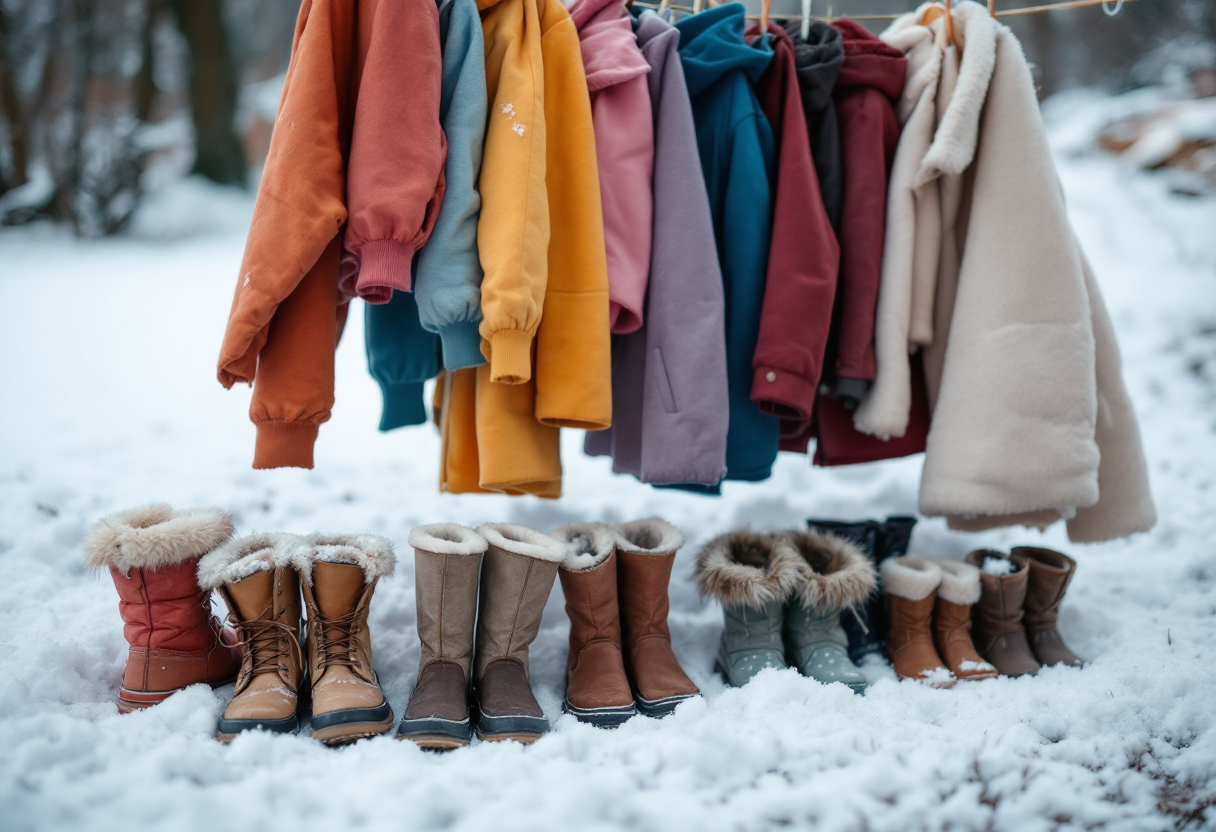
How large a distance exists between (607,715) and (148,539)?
101 centimetres

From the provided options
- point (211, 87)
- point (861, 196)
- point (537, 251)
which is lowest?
point (537, 251)

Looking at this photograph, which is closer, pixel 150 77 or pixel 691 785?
pixel 691 785

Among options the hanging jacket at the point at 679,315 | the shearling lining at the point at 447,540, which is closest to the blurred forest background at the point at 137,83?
the hanging jacket at the point at 679,315

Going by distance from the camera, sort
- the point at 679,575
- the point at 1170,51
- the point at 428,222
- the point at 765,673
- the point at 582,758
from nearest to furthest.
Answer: the point at 582,758
the point at 428,222
the point at 765,673
the point at 679,575
the point at 1170,51

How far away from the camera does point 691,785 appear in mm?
1223

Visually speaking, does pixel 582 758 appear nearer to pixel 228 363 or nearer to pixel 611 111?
pixel 228 363

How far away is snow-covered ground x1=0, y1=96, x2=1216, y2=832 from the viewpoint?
1.15 m

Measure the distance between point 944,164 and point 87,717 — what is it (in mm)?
2254

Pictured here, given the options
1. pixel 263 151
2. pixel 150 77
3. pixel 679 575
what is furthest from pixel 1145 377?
pixel 263 151

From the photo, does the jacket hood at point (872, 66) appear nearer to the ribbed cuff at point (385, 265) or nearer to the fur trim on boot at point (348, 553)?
the ribbed cuff at point (385, 265)

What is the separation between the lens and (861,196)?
6.09 ft

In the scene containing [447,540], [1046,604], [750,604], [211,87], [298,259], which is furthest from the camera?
[211,87]

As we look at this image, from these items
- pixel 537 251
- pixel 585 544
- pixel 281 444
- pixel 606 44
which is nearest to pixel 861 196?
pixel 606 44

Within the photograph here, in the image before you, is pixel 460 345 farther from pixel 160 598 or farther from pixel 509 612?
pixel 160 598
